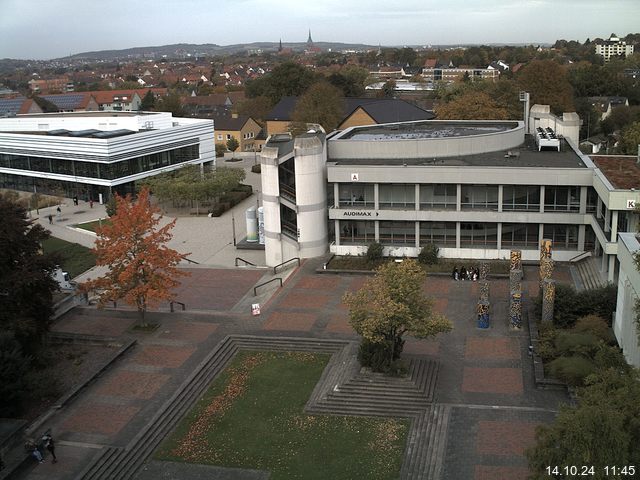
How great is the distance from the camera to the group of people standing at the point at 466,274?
3850 cm

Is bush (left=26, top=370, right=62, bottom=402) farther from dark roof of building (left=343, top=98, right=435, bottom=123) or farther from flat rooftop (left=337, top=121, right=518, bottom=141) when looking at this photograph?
dark roof of building (left=343, top=98, right=435, bottom=123)

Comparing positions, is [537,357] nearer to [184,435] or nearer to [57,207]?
[184,435]

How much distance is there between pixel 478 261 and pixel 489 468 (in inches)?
846

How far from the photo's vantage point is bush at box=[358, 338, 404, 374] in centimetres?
2678

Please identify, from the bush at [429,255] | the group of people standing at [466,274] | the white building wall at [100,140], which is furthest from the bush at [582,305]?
the white building wall at [100,140]

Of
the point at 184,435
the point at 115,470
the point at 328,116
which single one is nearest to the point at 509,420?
the point at 184,435

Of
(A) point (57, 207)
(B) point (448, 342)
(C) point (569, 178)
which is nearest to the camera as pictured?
(B) point (448, 342)

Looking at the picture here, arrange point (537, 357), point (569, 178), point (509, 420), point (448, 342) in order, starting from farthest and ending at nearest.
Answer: point (569, 178) < point (448, 342) < point (537, 357) < point (509, 420)

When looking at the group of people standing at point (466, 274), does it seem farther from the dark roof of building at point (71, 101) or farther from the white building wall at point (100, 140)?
the dark roof of building at point (71, 101)

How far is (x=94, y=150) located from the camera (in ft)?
214

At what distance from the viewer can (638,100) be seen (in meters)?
114

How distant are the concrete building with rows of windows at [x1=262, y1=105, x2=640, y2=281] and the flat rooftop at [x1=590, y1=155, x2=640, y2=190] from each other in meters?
0.13

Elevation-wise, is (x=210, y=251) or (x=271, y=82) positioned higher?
(x=271, y=82)

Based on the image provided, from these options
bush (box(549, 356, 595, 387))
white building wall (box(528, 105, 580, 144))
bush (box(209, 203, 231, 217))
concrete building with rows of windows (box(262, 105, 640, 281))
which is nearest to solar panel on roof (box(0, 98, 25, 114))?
bush (box(209, 203, 231, 217))
